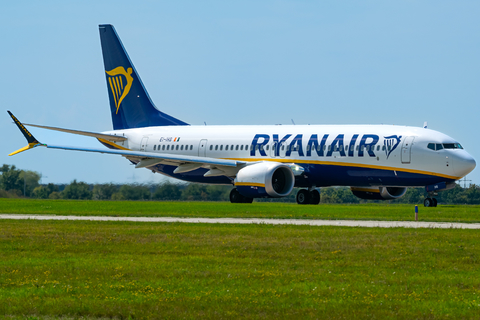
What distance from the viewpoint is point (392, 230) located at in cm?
2164

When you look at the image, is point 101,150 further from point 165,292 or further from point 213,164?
point 165,292

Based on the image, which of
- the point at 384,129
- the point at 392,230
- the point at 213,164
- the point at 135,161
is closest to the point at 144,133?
the point at 135,161

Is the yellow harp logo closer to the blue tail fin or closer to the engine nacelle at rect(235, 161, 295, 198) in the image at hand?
the blue tail fin

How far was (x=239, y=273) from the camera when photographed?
43.9 ft

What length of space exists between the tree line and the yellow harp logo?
6174 millimetres

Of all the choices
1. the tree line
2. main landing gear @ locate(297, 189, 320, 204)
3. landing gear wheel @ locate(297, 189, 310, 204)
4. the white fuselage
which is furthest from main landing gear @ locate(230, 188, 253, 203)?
the tree line

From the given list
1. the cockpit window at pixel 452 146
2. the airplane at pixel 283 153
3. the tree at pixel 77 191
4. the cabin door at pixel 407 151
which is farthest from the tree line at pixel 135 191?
the cabin door at pixel 407 151

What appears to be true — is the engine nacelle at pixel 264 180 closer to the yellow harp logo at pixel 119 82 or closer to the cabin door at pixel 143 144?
the cabin door at pixel 143 144

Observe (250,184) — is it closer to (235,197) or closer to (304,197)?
(235,197)

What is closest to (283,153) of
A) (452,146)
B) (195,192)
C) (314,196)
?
(314,196)

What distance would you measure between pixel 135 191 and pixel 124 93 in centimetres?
698

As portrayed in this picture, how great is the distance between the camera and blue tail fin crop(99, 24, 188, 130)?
49.1m

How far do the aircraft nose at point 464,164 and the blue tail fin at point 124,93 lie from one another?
67.3 feet

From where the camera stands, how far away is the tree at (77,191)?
53406 mm
